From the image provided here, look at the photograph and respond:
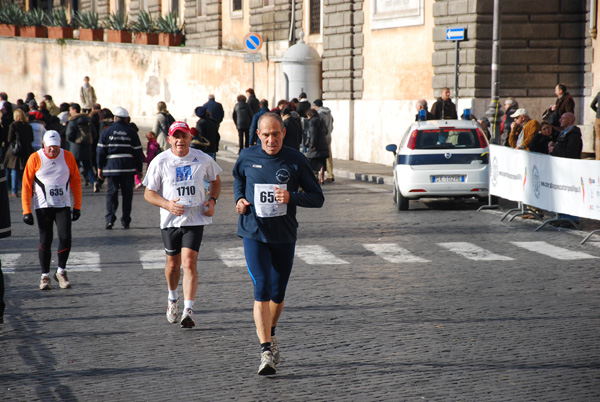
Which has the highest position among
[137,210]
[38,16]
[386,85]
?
[38,16]

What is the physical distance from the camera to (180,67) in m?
39.4

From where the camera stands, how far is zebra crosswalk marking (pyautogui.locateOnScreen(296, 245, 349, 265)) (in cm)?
1177

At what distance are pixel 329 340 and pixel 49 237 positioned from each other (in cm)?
382

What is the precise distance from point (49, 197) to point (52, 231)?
1.10ft

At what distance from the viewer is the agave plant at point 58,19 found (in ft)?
156

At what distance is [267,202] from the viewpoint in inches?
272

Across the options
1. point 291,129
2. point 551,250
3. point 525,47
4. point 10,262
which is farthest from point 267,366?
point 525,47

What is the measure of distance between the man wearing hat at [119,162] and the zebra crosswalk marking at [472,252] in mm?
4775

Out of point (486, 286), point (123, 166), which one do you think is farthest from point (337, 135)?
point (486, 286)

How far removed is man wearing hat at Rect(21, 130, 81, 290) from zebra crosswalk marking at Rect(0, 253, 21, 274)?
1.12 meters

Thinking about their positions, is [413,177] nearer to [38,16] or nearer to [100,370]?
[100,370]

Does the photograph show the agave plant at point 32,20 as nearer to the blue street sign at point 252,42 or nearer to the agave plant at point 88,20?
the agave plant at point 88,20

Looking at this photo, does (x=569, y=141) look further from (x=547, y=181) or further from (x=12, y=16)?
(x=12, y=16)

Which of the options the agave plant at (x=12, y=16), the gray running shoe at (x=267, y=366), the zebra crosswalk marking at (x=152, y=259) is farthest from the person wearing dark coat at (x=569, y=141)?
the agave plant at (x=12, y=16)
